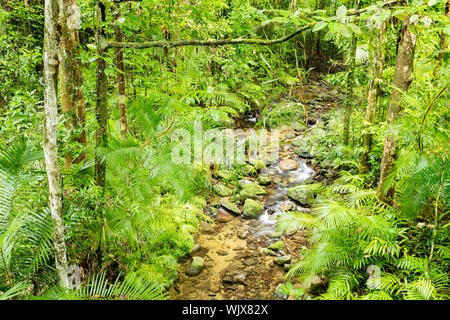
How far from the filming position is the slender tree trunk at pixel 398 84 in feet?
11.3

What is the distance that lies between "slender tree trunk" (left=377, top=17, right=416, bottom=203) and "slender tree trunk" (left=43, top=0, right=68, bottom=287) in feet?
11.2

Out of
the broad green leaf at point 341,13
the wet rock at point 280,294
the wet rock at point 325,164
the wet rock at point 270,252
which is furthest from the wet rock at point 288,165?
the broad green leaf at point 341,13

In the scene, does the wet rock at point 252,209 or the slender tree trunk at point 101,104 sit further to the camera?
the wet rock at point 252,209

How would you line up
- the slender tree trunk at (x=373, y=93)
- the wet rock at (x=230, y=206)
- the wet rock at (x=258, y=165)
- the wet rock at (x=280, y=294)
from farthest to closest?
the wet rock at (x=258, y=165) → the wet rock at (x=230, y=206) → the slender tree trunk at (x=373, y=93) → the wet rock at (x=280, y=294)

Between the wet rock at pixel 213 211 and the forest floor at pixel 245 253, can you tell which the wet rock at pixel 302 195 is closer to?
the forest floor at pixel 245 253

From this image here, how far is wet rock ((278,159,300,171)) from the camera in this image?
312 inches

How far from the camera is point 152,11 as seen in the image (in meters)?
3.79

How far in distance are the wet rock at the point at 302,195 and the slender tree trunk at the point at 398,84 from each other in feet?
7.39

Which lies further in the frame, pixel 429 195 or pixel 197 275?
pixel 197 275

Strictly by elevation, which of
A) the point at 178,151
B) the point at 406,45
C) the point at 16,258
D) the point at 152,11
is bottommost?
the point at 16,258
